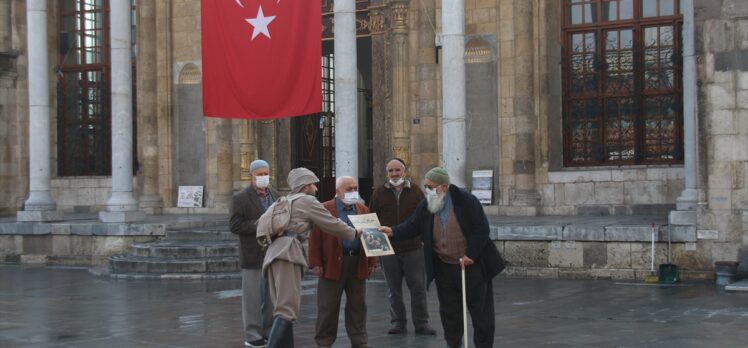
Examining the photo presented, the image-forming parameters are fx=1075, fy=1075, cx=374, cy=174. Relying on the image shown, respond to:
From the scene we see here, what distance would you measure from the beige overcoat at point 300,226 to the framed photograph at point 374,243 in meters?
0.28

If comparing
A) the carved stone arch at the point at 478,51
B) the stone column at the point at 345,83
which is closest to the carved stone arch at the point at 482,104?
the carved stone arch at the point at 478,51

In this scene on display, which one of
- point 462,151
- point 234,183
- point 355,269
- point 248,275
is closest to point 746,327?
point 355,269

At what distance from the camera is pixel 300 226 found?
30.6ft

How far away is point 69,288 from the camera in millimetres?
16672

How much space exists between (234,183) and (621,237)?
1020 centimetres

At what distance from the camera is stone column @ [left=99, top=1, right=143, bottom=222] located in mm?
20797

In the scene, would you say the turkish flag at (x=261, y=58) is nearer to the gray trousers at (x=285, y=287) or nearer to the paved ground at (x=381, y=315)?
the paved ground at (x=381, y=315)

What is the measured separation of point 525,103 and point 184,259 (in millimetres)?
7009

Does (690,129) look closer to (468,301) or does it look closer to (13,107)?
(468,301)

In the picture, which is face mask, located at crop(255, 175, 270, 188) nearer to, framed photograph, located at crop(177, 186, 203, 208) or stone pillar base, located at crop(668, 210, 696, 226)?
stone pillar base, located at crop(668, 210, 696, 226)

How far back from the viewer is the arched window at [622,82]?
765 inches

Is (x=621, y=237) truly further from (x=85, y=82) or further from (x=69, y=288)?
(x=85, y=82)

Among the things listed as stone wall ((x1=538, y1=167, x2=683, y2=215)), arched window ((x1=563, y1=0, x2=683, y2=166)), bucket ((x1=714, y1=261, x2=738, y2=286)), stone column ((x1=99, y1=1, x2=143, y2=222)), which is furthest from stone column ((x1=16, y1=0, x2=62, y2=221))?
bucket ((x1=714, y1=261, x2=738, y2=286))

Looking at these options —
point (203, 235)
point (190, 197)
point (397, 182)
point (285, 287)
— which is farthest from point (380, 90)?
point (285, 287)
